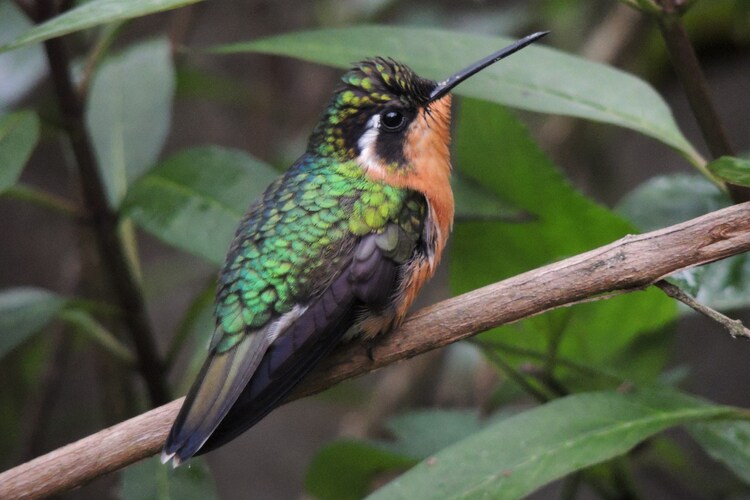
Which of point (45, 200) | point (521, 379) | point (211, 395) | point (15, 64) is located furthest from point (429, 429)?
point (15, 64)

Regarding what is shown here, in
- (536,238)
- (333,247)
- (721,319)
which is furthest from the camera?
(536,238)

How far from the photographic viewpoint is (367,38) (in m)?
2.27

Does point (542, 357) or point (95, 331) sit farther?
point (95, 331)

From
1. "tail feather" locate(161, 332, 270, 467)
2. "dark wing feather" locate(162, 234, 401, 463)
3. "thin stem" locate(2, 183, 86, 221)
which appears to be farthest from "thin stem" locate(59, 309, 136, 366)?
"dark wing feather" locate(162, 234, 401, 463)

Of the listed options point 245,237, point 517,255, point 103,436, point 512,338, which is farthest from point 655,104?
point 103,436

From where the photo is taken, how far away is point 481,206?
2.39 metres

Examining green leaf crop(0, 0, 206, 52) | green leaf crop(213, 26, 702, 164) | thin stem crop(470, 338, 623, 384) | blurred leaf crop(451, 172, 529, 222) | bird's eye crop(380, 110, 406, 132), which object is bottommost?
thin stem crop(470, 338, 623, 384)

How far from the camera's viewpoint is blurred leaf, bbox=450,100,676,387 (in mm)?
2273

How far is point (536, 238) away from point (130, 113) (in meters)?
1.58

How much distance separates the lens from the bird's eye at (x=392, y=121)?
242cm

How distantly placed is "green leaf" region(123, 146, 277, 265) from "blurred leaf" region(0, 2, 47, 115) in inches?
45.8

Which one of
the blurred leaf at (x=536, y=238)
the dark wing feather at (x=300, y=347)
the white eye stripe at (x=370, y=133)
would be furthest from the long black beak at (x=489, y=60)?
the dark wing feather at (x=300, y=347)

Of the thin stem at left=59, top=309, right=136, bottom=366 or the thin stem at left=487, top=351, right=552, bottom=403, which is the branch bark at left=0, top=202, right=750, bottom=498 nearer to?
the thin stem at left=487, top=351, right=552, bottom=403

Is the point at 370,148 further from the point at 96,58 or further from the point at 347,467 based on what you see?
the point at 347,467
